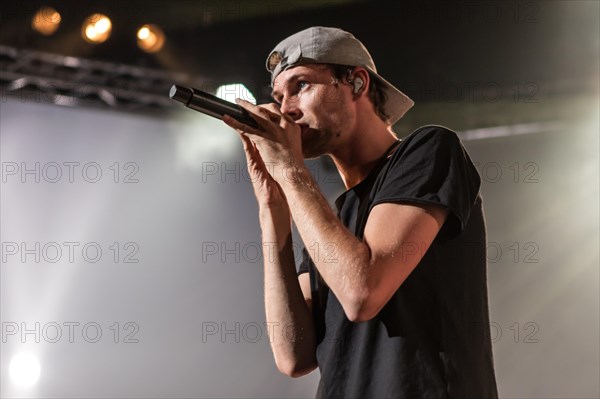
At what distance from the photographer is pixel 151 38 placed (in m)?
3.52

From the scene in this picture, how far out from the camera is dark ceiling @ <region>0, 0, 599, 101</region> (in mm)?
3230

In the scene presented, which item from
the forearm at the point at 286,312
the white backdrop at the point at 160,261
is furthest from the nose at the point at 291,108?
the white backdrop at the point at 160,261

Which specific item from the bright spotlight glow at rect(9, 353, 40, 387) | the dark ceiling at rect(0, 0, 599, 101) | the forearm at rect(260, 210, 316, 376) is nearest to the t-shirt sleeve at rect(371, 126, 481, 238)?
the forearm at rect(260, 210, 316, 376)

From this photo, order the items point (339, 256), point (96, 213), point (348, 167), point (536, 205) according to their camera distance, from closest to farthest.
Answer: point (339, 256) < point (348, 167) < point (536, 205) < point (96, 213)

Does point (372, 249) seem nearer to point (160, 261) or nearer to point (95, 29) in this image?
point (95, 29)

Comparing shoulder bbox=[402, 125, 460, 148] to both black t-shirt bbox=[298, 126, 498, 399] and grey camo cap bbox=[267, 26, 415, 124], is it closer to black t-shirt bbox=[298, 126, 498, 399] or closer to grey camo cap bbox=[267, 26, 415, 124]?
black t-shirt bbox=[298, 126, 498, 399]

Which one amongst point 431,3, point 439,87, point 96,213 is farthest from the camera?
point 96,213

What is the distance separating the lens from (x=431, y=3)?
3.19 metres

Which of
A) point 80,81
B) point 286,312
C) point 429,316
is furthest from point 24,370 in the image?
point 429,316

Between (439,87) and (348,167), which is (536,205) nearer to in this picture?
(439,87)

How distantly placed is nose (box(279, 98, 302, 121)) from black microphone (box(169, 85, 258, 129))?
0.47ft

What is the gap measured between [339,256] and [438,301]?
176mm

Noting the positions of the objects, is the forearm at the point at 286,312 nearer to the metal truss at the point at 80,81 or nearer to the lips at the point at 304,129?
the lips at the point at 304,129

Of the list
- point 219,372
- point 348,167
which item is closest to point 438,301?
point 348,167
